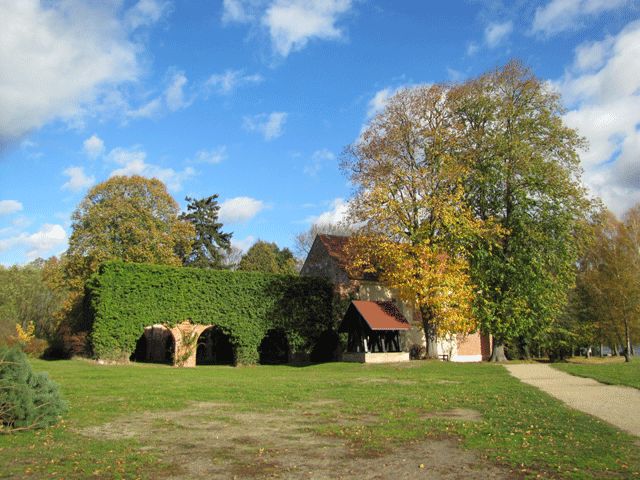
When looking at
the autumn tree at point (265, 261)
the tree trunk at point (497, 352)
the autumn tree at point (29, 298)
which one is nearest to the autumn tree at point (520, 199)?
the tree trunk at point (497, 352)

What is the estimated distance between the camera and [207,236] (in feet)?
179

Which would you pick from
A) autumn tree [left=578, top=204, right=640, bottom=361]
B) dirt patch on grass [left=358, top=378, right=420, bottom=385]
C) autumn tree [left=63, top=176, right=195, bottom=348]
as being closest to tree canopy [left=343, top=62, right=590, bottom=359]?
autumn tree [left=578, top=204, right=640, bottom=361]

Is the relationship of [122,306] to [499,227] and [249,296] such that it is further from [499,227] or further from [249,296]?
[499,227]

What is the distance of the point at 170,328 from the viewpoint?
95.3 ft

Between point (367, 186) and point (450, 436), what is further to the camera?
point (367, 186)

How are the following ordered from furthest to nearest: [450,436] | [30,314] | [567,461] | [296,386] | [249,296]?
[30,314] → [249,296] → [296,386] → [450,436] → [567,461]

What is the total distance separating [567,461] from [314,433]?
3692mm

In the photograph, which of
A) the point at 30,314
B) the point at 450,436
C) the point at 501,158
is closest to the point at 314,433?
the point at 450,436

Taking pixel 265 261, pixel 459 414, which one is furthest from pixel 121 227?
pixel 459 414

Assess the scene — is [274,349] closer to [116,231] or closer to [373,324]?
[373,324]

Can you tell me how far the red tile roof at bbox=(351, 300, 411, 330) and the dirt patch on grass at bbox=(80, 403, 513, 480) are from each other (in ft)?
62.1

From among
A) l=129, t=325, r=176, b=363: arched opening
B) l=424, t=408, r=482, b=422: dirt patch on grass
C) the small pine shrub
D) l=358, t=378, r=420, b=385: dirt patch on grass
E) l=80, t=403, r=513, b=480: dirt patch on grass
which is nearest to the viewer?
l=80, t=403, r=513, b=480: dirt patch on grass

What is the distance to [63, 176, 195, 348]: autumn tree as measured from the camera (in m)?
35.7

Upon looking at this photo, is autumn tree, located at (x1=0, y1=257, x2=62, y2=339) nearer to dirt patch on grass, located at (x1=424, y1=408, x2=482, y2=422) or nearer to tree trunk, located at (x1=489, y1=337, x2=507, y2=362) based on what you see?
tree trunk, located at (x1=489, y1=337, x2=507, y2=362)
